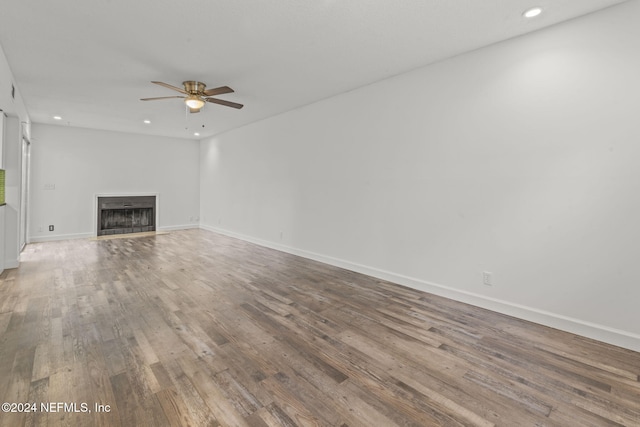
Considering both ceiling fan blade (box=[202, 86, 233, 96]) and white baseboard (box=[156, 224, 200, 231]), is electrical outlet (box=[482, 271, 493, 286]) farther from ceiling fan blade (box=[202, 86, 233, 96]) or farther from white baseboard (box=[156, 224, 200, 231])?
white baseboard (box=[156, 224, 200, 231])

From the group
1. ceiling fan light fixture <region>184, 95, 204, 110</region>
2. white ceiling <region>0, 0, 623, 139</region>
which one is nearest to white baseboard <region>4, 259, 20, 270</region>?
white ceiling <region>0, 0, 623, 139</region>

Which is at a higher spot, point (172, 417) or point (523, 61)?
point (523, 61)

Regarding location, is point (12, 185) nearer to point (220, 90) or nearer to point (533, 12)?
point (220, 90)

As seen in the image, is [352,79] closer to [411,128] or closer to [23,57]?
[411,128]

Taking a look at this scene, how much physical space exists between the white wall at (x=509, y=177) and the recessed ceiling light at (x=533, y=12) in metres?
0.32

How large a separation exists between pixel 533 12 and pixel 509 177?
4.63ft

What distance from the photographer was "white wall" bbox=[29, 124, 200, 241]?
6590mm

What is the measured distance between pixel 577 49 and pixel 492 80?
0.66 metres

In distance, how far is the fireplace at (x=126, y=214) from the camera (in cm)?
739

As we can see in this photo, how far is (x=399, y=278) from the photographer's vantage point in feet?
12.6

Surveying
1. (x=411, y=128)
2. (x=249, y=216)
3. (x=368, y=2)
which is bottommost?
(x=249, y=216)

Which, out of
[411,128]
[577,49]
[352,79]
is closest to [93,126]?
[352,79]

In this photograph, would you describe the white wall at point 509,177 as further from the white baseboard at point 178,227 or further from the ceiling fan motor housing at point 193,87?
the white baseboard at point 178,227

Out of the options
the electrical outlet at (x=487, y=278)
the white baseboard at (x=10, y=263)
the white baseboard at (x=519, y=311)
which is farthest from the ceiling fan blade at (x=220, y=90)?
the white baseboard at (x=10, y=263)
